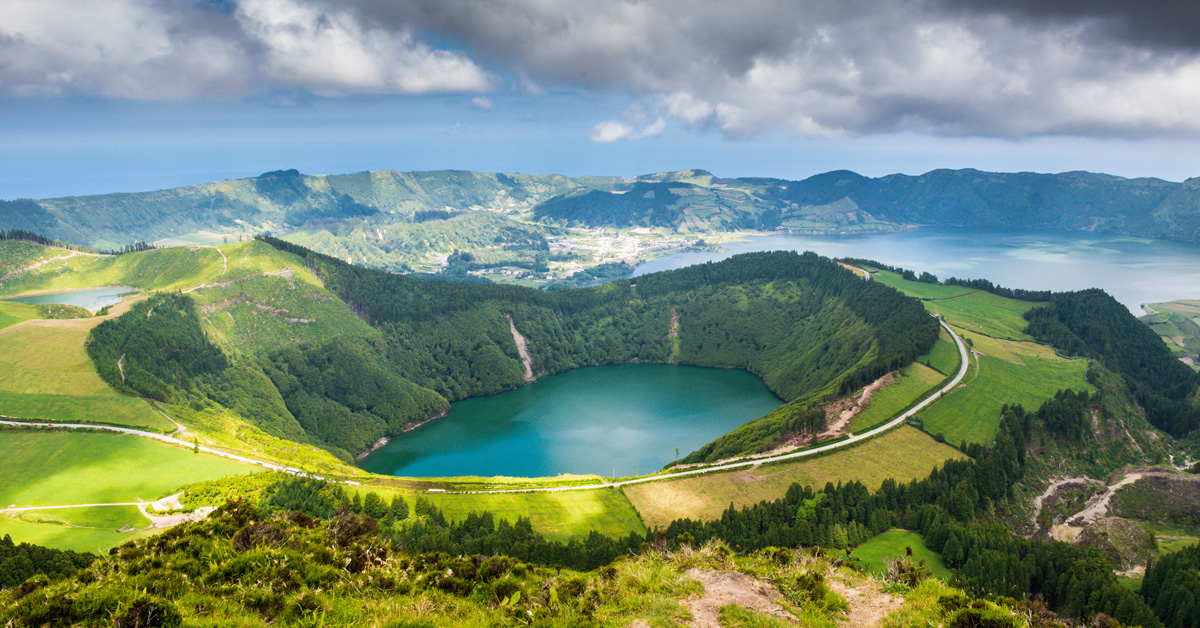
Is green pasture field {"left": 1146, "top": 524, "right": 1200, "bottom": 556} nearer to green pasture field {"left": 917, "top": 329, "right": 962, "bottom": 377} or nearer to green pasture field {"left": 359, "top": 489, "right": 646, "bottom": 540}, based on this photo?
green pasture field {"left": 917, "top": 329, "right": 962, "bottom": 377}

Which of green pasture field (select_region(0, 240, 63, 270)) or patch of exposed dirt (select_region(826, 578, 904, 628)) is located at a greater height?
green pasture field (select_region(0, 240, 63, 270))

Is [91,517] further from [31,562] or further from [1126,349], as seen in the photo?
[1126,349]

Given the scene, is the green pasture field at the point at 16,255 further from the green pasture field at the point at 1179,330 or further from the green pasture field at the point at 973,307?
the green pasture field at the point at 1179,330

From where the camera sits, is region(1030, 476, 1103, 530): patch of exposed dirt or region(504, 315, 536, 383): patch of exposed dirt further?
region(504, 315, 536, 383): patch of exposed dirt

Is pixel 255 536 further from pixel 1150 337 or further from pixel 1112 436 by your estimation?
pixel 1150 337

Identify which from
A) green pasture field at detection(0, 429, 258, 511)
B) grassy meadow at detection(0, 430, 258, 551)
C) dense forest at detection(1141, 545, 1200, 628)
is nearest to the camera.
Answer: dense forest at detection(1141, 545, 1200, 628)

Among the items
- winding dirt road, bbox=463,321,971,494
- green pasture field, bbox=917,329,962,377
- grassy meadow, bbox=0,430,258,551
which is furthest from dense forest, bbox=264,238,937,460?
grassy meadow, bbox=0,430,258,551
